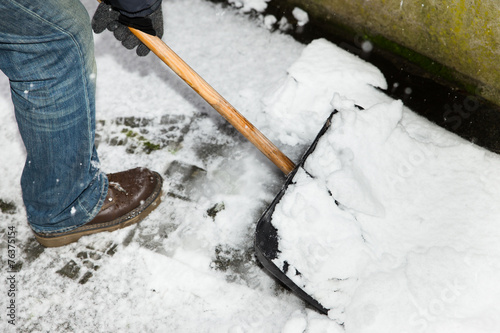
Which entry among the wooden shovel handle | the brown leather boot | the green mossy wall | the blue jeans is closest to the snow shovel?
the wooden shovel handle

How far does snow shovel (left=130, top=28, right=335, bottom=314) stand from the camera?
5.39ft

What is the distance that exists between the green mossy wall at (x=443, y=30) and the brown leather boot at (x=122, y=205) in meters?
1.45

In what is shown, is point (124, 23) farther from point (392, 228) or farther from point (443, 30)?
point (443, 30)

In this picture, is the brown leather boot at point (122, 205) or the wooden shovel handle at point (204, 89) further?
the brown leather boot at point (122, 205)

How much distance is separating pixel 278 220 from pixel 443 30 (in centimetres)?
130

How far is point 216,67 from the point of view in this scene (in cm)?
252

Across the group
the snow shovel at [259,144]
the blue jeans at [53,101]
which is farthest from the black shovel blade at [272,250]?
the blue jeans at [53,101]

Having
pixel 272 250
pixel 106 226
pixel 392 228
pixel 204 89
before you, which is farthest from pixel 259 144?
pixel 106 226

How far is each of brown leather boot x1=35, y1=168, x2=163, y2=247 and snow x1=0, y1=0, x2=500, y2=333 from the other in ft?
0.18

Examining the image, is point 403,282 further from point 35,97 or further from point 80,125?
point 35,97

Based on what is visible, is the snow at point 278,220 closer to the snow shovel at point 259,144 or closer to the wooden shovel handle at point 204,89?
the snow shovel at point 259,144

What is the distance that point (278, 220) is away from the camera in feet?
5.46

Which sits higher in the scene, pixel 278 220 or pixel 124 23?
pixel 124 23

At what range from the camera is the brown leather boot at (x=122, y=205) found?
1.88 metres
